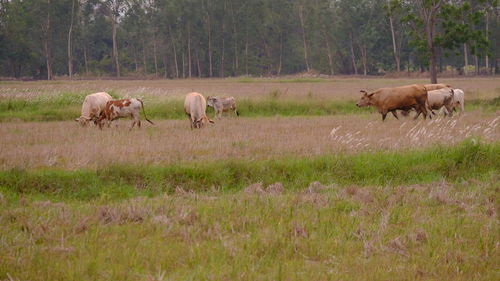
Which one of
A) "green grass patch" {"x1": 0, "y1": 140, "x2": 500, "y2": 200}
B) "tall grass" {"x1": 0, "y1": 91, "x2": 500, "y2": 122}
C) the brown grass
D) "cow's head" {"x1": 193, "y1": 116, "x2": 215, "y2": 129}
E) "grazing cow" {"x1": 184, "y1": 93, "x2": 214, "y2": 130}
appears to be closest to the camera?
"green grass patch" {"x1": 0, "y1": 140, "x2": 500, "y2": 200}

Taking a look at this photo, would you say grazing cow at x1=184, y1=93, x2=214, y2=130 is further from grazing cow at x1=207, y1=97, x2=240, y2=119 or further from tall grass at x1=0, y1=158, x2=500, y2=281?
tall grass at x1=0, y1=158, x2=500, y2=281

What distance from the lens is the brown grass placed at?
11609 mm

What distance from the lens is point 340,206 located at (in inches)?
313

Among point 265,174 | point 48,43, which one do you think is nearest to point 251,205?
point 265,174

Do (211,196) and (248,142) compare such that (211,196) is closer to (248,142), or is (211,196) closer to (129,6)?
(248,142)

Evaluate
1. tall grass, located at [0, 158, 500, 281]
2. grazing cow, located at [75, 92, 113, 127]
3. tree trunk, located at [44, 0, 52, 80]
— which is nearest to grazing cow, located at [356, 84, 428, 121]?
grazing cow, located at [75, 92, 113, 127]

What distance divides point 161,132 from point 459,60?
64.7 m

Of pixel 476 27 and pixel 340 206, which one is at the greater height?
pixel 476 27

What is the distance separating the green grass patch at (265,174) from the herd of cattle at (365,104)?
7.17m

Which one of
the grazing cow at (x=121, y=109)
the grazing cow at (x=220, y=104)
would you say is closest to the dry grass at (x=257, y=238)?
the grazing cow at (x=121, y=109)

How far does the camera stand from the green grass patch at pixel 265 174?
9.68m

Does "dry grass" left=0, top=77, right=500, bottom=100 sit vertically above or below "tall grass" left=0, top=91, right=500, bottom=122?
above

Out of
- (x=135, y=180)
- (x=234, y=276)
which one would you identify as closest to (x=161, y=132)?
(x=135, y=180)

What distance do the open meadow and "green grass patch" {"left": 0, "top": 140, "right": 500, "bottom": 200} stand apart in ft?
0.09
